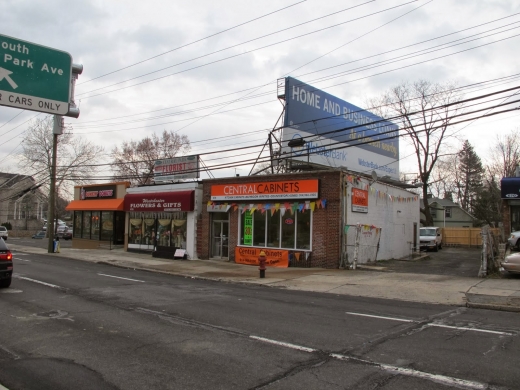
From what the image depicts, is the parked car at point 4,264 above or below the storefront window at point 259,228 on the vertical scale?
below

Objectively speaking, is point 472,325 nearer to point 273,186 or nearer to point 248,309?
point 248,309

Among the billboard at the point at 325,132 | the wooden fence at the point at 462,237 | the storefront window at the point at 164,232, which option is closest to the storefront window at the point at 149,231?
the storefront window at the point at 164,232

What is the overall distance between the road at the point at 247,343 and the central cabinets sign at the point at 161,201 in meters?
13.0

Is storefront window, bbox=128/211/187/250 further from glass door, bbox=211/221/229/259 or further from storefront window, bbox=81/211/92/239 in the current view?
storefront window, bbox=81/211/92/239

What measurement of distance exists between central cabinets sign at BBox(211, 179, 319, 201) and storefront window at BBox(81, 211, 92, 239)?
15.0 metres

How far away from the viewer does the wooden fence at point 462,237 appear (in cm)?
4097

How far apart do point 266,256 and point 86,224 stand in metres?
19.3

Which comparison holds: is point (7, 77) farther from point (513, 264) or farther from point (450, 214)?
point (450, 214)

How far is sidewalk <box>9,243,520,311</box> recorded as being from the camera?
11000 millimetres

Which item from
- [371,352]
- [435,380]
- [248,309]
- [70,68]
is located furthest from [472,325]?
[70,68]

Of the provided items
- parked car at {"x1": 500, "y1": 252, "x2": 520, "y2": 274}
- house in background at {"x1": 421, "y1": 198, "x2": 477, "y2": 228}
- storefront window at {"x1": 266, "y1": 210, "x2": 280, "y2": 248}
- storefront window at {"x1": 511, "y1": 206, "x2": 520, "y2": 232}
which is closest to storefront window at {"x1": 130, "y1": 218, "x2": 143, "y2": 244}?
storefront window at {"x1": 266, "y1": 210, "x2": 280, "y2": 248}

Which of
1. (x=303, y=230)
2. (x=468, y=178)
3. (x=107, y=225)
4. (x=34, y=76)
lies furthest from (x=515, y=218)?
(x=468, y=178)

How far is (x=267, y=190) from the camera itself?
2086cm

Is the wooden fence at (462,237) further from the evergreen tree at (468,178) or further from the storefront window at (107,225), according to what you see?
the storefront window at (107,225)
